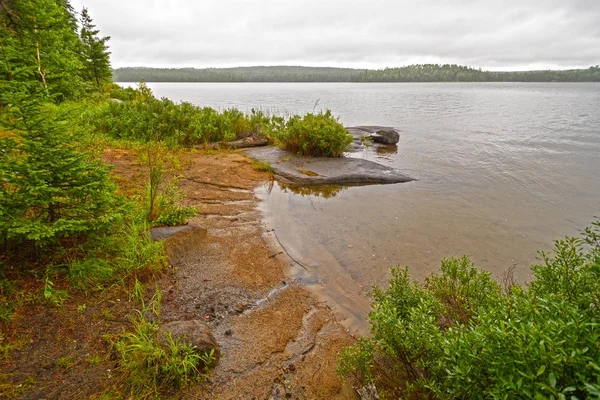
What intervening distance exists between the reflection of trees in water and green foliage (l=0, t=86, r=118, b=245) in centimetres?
621

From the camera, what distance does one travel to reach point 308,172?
1100 centimetres

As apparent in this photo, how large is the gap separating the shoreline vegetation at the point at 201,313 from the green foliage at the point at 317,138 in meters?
7.85

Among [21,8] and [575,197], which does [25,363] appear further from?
[575,197]

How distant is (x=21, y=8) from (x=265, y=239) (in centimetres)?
549

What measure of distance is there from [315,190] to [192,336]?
702 cm

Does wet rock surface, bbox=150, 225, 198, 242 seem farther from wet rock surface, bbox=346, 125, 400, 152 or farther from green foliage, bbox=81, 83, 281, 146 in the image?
wet rock surface, bbox=346, 125, 400, 152

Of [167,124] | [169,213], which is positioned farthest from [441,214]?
[167,124]

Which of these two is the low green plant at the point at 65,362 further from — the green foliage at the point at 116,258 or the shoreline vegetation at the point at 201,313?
the green foliage at the point at 116,258

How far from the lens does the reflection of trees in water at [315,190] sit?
9.55 m

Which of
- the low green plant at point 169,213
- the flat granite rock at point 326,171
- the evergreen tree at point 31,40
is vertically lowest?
the flat granite rock at point 326,171

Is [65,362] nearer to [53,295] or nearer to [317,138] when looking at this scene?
[53,295]

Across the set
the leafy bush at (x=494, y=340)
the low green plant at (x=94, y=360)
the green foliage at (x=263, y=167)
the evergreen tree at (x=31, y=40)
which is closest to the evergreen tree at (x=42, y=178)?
the evergreen tree at (x=31, y=40)

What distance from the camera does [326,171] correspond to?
439 inches

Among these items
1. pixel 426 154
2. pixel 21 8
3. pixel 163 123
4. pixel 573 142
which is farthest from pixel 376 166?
pixel 573 142
